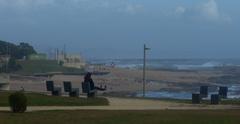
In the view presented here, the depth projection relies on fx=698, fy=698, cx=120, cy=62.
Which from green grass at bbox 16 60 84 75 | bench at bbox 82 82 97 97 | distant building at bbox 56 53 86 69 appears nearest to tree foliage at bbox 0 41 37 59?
green grass at bbox 16 60 84 75

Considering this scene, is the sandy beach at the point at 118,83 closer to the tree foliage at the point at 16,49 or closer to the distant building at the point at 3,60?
the distant building at the point at 3,60

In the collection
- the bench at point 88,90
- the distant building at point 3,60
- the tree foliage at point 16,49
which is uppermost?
the tree foliage at point 16,49

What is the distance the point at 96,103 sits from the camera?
30.7m

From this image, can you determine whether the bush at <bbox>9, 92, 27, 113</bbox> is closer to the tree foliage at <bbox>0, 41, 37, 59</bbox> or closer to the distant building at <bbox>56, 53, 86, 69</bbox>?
the tree foliage at <bbox>0, 41, 37, 59</bbox>
